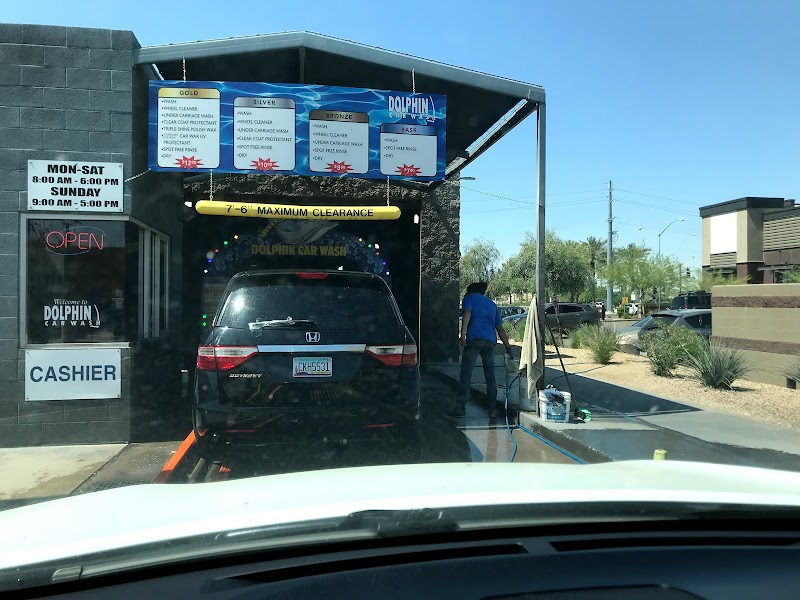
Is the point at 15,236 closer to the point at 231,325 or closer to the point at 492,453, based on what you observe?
the point at 231,325

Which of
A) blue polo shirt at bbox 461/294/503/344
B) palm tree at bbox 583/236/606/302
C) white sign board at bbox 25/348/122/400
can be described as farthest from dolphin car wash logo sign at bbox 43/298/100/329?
palm tree at bbox 583/236/606/302

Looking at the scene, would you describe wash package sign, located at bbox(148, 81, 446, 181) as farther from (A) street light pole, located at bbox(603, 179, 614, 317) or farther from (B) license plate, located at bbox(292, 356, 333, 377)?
(A) street light pole, located at bbox(603, 179, 614, 317)

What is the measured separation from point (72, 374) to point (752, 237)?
42956 millimetres

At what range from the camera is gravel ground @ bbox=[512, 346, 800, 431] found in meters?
9.45

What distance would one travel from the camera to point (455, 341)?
50.5ft

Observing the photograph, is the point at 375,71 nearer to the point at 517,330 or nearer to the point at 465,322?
the point at 465,322

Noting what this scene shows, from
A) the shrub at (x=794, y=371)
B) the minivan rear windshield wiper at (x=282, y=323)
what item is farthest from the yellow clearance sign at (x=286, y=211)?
the shrub at (x=794, y=371)

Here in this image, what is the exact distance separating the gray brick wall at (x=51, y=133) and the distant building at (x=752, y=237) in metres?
31.6

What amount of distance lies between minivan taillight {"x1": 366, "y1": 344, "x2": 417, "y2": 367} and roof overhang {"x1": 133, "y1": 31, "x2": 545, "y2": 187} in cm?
454

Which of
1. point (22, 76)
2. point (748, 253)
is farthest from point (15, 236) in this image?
point (748, 253)

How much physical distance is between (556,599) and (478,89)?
8436 millimetres

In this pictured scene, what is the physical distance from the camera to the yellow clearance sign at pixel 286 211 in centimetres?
897

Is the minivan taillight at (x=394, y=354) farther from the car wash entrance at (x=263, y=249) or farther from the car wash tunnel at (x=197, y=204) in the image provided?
the car wash entrance at (x=263, y=249)

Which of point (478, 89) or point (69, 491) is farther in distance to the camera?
point (478, 89)
